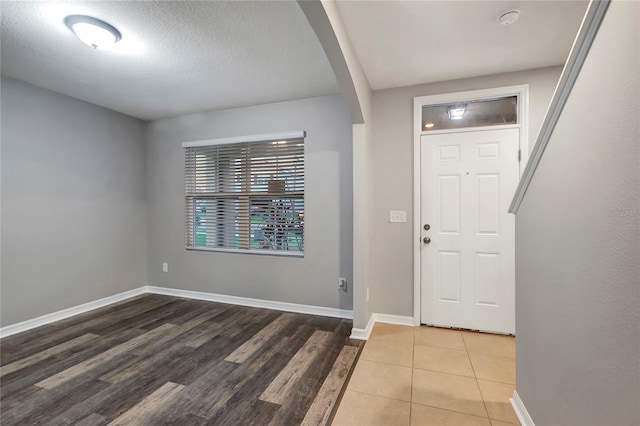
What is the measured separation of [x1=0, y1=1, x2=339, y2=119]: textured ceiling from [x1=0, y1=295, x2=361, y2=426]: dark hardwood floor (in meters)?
2.55

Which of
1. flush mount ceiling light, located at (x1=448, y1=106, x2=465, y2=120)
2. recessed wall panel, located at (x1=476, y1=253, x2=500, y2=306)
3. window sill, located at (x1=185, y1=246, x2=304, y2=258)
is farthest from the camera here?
window sill, located at (x1=185, y1=246, x2=304, y2=258)

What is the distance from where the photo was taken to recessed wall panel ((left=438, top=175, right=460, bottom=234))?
280cm

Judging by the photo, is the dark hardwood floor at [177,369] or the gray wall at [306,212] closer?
the dark hardwood floor at [177,369]

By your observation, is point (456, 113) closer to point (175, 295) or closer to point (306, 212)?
point (306, 212)

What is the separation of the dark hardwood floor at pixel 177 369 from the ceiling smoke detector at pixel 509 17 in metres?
2.74

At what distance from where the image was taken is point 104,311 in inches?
133

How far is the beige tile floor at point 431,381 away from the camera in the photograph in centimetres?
164

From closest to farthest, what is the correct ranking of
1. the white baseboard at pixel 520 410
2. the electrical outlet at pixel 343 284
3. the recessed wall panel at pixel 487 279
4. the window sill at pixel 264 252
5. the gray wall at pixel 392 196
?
the white baseboard at pixel 520 410
the recessed wall panel at pixel 487 279
the gray wall at pixel 392 196
the electrical outlet at pixel 343 284
the window sill at pixel 264 252

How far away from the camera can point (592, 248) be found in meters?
0.98

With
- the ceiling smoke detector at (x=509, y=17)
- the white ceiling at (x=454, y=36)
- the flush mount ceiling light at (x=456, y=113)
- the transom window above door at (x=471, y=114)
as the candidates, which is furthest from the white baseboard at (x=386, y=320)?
the ceiling smoke detector at (x=509, y=17)

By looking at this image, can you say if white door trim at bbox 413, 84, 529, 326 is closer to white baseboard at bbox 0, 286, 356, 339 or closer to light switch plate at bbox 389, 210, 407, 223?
light switch plate at bbox 389, 210, 407, 223

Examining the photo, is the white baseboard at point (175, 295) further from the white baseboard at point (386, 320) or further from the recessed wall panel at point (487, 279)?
the recessed wall panel at point (487, 279)

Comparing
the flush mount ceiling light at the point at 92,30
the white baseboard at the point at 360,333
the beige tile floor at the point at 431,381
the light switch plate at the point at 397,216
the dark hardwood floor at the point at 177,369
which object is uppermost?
the flush mount ceiling light at the point at 92,30

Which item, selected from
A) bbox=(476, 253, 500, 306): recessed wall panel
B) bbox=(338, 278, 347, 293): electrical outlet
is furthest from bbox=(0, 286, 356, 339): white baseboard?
bbox=(476, 253, 500, 306): recessed wall panel
